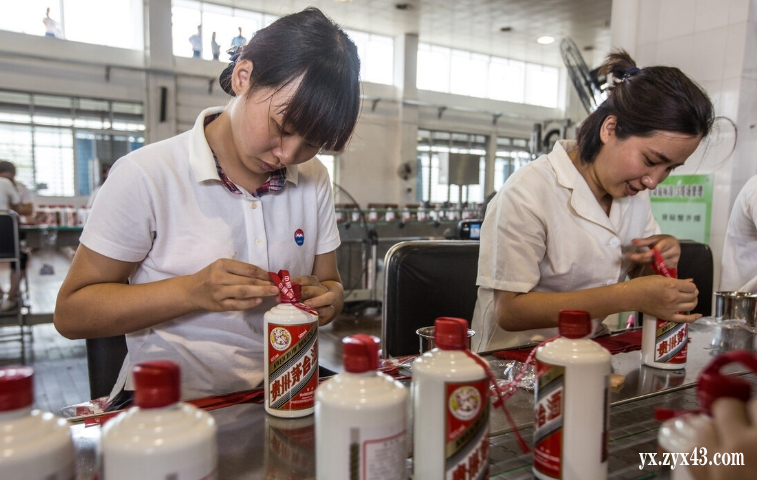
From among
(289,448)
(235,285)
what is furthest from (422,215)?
(289,448)

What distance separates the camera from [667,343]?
43.9 inches

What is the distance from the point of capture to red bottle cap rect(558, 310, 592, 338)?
622 mm

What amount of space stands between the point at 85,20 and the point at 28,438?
8.19 m

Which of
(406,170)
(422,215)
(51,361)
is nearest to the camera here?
(51,361)

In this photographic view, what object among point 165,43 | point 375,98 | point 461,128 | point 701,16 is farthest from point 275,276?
point 461,128

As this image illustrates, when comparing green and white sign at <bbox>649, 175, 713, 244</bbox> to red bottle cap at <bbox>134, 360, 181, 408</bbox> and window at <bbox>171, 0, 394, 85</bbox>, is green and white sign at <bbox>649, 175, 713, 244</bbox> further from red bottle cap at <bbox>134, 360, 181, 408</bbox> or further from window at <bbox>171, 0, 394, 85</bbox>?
window at <bbox>171, 0, 394, 85</bbox>

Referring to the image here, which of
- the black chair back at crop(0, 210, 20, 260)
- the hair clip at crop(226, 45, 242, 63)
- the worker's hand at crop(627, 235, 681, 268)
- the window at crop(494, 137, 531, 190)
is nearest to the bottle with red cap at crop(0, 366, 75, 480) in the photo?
the hair clip at crop(226, 45, 242, 63)

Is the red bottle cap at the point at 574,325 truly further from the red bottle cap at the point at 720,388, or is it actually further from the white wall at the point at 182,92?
the white wall at the point at 182,92

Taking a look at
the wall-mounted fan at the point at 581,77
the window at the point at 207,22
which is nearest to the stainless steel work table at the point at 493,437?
the wall-mounted fan at the point at 581,77

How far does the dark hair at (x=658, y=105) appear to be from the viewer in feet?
4.17

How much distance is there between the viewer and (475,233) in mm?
3645

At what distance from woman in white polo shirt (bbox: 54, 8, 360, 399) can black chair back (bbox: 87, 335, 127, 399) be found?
0.43 feet

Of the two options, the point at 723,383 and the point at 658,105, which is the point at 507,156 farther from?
the point at 723,383

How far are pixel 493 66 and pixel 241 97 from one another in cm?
1043
